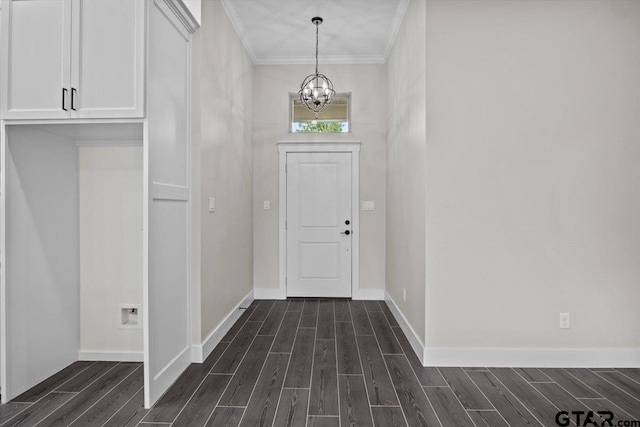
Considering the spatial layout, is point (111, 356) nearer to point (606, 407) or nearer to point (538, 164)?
point (606, 407)

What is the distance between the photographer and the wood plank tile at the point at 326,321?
11.5ft

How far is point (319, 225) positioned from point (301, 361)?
2.24 m

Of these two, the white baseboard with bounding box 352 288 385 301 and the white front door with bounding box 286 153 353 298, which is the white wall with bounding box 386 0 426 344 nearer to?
the white baseboard with bounding box 352 288 385 301

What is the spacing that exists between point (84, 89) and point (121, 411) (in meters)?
1.87

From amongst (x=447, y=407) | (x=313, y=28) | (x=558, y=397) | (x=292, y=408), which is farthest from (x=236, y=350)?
(x=313, y=28)

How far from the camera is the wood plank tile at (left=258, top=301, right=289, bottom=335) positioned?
3.60 metres

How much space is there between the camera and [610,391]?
2.42 m

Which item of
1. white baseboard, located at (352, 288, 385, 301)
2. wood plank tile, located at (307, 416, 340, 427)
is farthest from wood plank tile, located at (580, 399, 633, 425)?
white baseboard, located at (352, 288, 385, 301)

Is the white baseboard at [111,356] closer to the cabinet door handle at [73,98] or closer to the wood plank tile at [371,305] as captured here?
the cabinet door handle at [73,98]

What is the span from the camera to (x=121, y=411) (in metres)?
2.18

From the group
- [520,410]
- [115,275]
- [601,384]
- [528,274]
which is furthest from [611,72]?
[115,275]

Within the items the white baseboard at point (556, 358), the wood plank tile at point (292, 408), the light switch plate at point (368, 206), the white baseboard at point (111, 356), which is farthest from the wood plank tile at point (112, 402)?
the light switch plate at point (368, 206)

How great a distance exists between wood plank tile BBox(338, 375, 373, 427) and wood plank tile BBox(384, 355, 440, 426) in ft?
0.72

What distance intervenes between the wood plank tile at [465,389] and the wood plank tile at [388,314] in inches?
43.8
